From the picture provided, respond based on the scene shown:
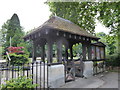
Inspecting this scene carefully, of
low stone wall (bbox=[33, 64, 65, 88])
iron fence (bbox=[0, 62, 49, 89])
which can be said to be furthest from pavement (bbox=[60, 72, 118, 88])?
iron fence (bbox=[0, 62, 49, 89])

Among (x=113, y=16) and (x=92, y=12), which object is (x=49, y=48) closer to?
(x=113, y=16)

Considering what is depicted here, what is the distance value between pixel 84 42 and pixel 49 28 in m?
3.03

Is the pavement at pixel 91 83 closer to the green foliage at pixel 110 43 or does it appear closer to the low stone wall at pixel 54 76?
the low stone wall at pixel 54 76

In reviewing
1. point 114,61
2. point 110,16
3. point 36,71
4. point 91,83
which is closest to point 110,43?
point 114,61

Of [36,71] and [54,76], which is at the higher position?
[36,71]

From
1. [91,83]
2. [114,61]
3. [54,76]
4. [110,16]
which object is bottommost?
[91,83]

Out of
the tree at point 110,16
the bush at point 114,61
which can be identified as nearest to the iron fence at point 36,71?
the tree at point 110,16

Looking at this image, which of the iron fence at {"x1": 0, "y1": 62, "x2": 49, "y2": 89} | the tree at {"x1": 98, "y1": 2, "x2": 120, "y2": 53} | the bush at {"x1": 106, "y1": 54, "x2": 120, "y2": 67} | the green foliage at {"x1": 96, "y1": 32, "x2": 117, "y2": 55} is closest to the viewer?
the iron fence at {"x1": 0, "y1": 62, "x2": 49, "y2": 89}


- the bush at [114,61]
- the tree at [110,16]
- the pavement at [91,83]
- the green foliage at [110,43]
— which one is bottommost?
the pavement at [91,83]

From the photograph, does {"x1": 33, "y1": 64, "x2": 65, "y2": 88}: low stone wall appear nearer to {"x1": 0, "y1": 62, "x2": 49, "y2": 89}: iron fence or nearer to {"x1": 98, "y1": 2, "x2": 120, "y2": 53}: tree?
{"x1": 0, "y1": 62, "x2": 49, "y2": 89}: iron fence

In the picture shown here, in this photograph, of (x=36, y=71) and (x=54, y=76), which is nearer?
(x=36, y=71)

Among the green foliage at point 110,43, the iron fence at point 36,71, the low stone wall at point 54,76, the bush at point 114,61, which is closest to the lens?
the iron fence at point 36,71

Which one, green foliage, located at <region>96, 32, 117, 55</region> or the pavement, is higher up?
green foliage, located at <region>96, 32, 117, 55</region>

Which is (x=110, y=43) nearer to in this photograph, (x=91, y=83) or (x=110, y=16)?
(x=110, y=16)
